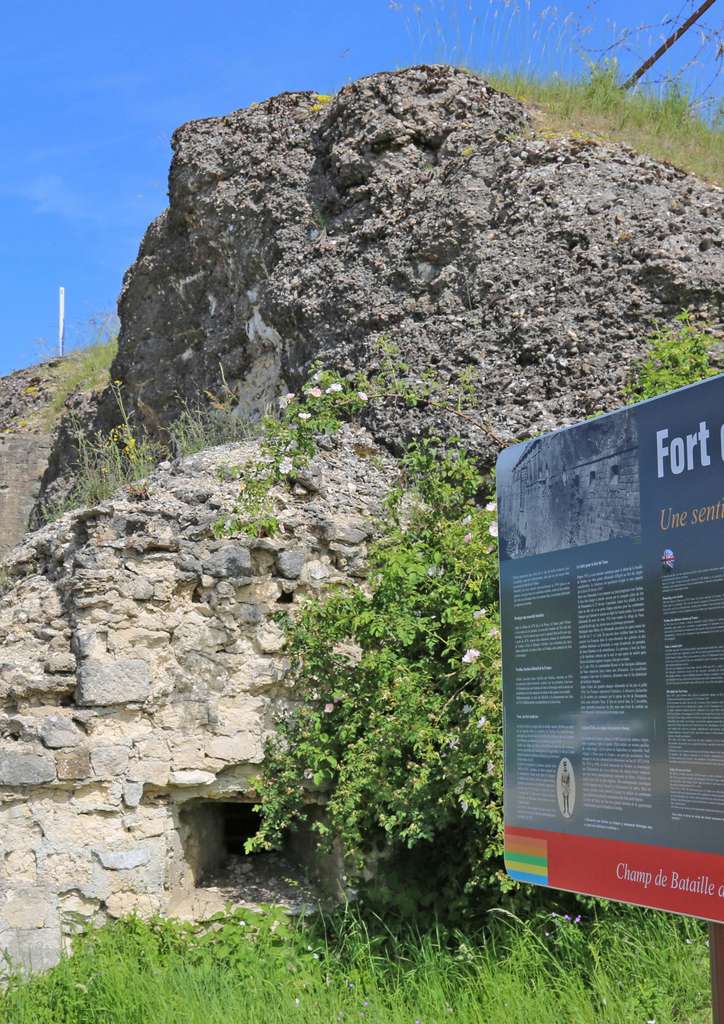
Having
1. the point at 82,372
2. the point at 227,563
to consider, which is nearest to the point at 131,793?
the point at 227,563

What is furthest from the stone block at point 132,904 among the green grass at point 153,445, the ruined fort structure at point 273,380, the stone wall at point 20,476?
the stone wall at point 20,476

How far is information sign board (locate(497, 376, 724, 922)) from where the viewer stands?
248 cm

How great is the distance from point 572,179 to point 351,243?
1.46 m

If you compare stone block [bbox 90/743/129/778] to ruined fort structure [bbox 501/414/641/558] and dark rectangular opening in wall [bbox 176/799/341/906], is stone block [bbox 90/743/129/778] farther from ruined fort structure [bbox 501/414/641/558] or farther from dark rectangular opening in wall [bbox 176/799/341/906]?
ruined fort structure [bbox 501/414/641/558]

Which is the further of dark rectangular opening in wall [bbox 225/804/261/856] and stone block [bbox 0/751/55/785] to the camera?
dark rectangular opening in wall [bbox 225/804/261/856]

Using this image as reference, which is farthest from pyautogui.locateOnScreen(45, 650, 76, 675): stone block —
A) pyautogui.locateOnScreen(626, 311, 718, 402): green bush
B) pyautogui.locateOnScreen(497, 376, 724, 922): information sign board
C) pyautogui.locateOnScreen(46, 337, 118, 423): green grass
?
pyautogui.locateOnScreen(46, 337, 118, 423): green grass

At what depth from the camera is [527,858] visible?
118 inches

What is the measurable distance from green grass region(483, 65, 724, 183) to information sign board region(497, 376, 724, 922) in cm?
464

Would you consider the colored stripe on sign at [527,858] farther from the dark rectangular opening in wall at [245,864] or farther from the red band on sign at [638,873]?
the dark rectangular opening in wall at [245,864]

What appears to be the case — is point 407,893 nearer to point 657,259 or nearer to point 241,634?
point 241,634

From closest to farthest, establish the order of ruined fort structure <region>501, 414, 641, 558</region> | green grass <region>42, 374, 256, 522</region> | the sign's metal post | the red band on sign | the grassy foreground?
the red band on sign
the sign's metal post
ruined fort structure <region>501, 414, 641, 558</region>
the grassy foreground
green grass <region>42, 374, 256, 522</region>

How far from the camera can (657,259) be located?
605 centimetres

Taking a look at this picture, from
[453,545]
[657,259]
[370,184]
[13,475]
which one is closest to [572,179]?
[657,259]

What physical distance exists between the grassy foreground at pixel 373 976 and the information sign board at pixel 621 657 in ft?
3.65
